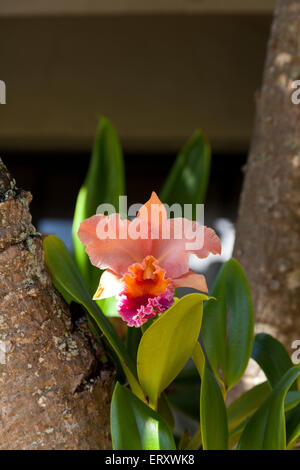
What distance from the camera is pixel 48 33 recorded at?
8.96 feet

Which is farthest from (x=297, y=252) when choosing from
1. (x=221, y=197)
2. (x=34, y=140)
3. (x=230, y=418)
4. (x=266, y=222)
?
(x=34, y=140)

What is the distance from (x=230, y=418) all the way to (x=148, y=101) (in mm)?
2320

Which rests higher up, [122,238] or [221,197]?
[122,238]

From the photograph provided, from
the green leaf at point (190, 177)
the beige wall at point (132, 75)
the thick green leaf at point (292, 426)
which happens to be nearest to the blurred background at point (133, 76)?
the beige wall at point (132, 75)

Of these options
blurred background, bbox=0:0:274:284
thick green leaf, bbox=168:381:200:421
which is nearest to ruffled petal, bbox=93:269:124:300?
thick green leaf, bbox=168:381:200:421

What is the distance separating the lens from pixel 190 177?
2.91 ft

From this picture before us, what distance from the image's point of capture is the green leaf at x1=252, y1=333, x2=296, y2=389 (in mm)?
570

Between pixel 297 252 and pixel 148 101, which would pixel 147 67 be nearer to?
pixel 148 101

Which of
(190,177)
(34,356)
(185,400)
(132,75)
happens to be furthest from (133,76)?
(34,356)

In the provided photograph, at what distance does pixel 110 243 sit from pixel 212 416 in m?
0.17

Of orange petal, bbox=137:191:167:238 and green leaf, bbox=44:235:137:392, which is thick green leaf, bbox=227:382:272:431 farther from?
orange petal, bbox=137:191:167:238

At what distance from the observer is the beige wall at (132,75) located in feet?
8.76

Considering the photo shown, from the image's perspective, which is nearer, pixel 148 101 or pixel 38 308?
pixel 38 308
